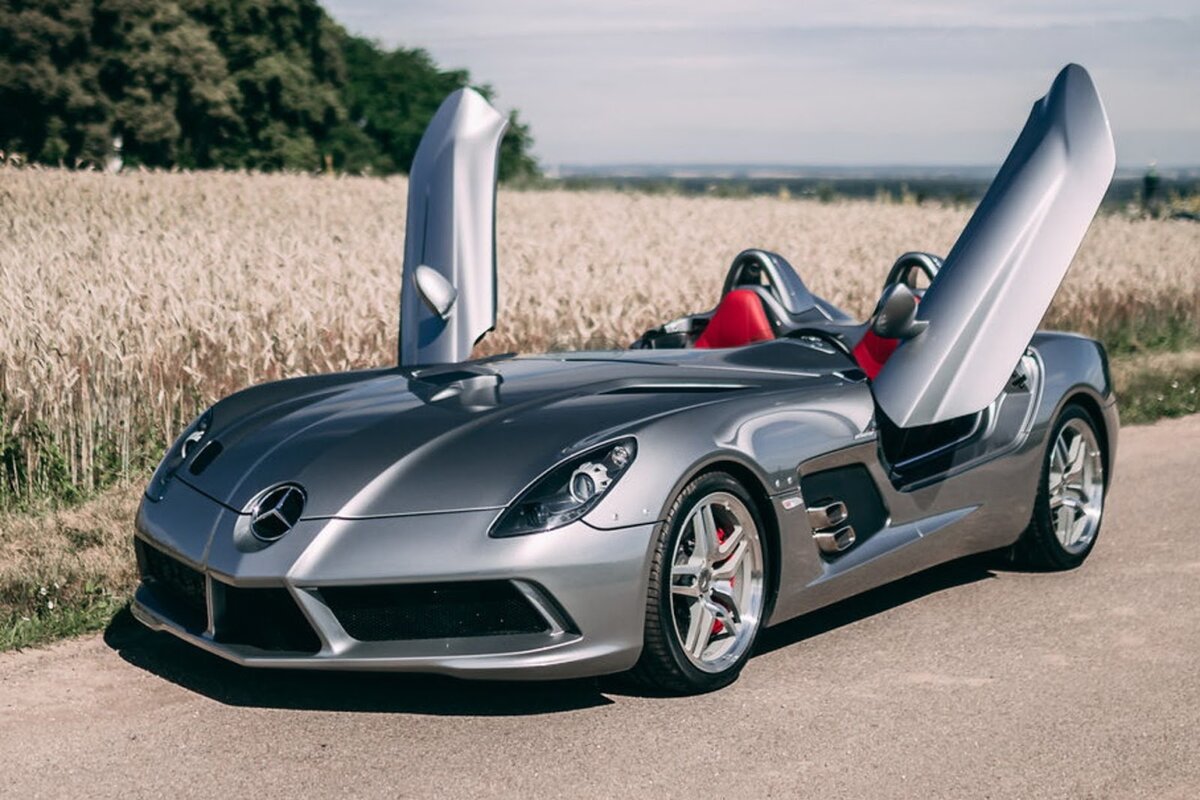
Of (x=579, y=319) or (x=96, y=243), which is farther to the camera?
(x=96, y=243)

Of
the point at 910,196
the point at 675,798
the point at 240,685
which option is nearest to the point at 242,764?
the point at 240,685

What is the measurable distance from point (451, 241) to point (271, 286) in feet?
15.4

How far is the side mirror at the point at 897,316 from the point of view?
573 cm

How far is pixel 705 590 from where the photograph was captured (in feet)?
16.5

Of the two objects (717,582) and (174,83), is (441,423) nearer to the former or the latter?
(717,582)

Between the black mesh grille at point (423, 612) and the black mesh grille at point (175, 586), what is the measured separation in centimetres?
52

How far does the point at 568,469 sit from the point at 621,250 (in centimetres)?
1172

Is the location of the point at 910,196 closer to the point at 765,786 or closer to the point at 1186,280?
the point at 1186,280

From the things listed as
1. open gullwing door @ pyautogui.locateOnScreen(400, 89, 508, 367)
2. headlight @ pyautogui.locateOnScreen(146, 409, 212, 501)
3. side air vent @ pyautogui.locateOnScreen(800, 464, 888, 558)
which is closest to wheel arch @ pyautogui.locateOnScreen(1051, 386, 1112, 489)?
side air vent @ pyautogui.locateOnScreen(800, 464, 888, 558)

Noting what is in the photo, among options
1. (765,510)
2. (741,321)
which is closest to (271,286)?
(741,321)

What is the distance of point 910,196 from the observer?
35.8m

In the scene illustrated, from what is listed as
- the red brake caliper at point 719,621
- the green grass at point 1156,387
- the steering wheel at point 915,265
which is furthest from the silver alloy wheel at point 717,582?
the green grass at point 1156,387

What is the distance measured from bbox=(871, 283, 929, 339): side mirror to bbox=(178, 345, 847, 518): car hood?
0.26m

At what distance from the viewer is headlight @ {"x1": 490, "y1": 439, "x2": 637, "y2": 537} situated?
465 cm
